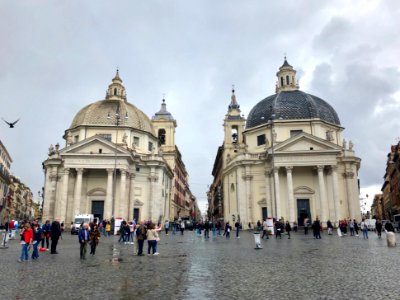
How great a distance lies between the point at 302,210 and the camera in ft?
151

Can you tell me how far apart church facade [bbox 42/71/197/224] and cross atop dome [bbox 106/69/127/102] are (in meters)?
4.85

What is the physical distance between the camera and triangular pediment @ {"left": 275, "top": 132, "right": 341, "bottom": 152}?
44.8m

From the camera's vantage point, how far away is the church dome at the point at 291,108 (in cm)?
5103

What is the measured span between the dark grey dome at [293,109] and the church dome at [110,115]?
1730 cm

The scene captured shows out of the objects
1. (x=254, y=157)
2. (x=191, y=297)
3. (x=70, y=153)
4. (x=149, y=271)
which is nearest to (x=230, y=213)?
(x=254, y=157)

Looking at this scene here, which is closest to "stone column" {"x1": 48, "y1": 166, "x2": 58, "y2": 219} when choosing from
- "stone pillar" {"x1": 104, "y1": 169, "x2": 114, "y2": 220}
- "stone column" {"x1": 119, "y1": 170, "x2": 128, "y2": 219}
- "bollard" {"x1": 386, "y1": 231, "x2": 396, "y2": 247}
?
"stone pillar" {"x1": 104, "y1": 169, "x2": 114, "y2": 220}

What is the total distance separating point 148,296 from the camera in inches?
284

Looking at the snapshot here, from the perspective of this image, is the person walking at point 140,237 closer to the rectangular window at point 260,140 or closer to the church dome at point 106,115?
the rectangular window at point 260,140

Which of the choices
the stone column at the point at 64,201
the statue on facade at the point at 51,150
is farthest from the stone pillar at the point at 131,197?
the statue on facade at the point at 51,150

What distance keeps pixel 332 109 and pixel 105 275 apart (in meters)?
51.6

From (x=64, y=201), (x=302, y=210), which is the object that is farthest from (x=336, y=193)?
(x=64, y=201)

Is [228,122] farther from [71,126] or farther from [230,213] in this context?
[71,126]

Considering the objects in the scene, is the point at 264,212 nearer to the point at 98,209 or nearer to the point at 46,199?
the point at 98,209

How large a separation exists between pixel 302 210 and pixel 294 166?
5.94 m
